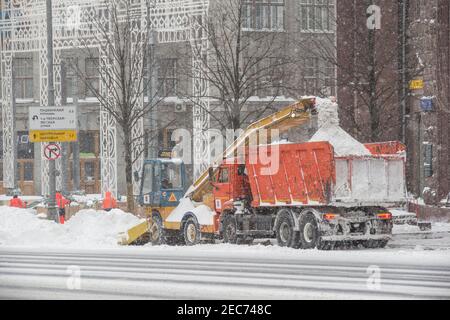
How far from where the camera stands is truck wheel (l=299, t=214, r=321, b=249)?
76.4 feet

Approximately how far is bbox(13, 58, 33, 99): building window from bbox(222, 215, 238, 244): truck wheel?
1471 inches

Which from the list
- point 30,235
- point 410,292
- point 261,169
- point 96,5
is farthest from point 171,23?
point 410,292

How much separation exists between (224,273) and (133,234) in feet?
36.6

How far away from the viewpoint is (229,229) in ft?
86.5

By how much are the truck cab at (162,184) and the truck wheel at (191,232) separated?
1.64 metres

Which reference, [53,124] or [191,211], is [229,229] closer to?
[191,211]

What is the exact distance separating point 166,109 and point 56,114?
993 inches

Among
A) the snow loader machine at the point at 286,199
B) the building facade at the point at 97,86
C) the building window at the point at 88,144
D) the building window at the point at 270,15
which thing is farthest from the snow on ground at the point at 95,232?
the building window at the point at 88,144

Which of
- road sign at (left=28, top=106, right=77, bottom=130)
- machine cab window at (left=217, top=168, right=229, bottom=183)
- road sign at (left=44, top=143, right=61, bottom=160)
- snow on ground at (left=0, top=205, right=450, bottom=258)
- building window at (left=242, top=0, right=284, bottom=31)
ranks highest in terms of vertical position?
building window at (left=242, top=0, right=284, bottom=31)

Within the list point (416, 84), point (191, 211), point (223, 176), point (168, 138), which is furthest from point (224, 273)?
point (168, 138)

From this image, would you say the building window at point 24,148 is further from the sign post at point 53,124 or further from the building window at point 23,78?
the sign post at point 53,124

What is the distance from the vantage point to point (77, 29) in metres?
53.8

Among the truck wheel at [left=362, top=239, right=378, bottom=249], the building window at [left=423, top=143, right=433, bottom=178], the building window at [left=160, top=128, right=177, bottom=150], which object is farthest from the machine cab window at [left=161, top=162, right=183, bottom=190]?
the building window at [left=160, top=128, right=177, bottom=150]

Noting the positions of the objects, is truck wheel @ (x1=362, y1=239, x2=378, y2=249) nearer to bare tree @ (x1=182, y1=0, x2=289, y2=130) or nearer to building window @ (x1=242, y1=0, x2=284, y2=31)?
bare tree @ (x1=182, y1=0, x2=289, y2=130)
